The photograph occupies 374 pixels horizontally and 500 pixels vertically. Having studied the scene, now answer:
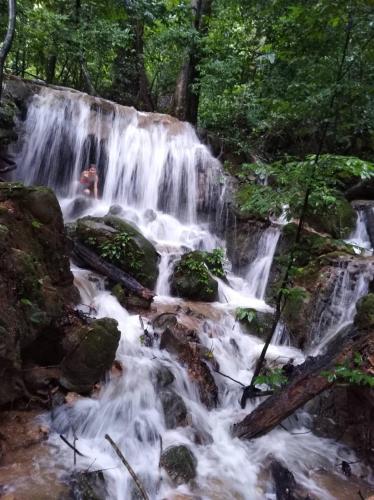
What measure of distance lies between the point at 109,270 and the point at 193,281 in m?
1.70

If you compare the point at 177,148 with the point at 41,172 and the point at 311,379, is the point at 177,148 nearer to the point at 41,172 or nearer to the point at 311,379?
the point at 41,172

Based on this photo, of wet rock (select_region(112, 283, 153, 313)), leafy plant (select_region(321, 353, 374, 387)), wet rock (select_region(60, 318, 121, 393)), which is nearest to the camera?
leafy plant (select_region(321, 353, 374, 387))

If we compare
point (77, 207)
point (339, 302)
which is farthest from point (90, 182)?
point (339, 302)

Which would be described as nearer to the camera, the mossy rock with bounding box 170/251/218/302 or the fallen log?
the fallen log

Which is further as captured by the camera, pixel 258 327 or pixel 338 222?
pixel 338 222

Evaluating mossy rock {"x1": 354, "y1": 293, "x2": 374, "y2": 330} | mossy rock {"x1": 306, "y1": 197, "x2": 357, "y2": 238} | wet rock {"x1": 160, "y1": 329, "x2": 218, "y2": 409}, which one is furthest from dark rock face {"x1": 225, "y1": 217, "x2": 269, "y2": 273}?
mossy rock {"x1": 354, "y1": 293, "x2": 374, "y2": 330}

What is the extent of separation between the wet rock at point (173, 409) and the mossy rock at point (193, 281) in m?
3.24

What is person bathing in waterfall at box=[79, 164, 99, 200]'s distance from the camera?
33.8 feet

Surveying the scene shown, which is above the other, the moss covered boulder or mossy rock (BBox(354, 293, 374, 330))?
mossy rock (BBox(354, 293, 374, 330))

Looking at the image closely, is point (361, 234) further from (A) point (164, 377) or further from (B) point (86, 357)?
(B) point (86, 357)

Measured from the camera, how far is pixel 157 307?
23.0 feet

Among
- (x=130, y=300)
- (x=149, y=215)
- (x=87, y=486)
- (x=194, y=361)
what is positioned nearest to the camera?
(x=87, y=486)

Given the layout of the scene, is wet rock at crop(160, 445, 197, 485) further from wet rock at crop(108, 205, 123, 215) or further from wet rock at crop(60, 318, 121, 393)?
wet rock at crop(108, 205, 123, 215)

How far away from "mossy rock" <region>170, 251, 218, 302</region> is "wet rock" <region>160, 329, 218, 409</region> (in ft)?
7.12
